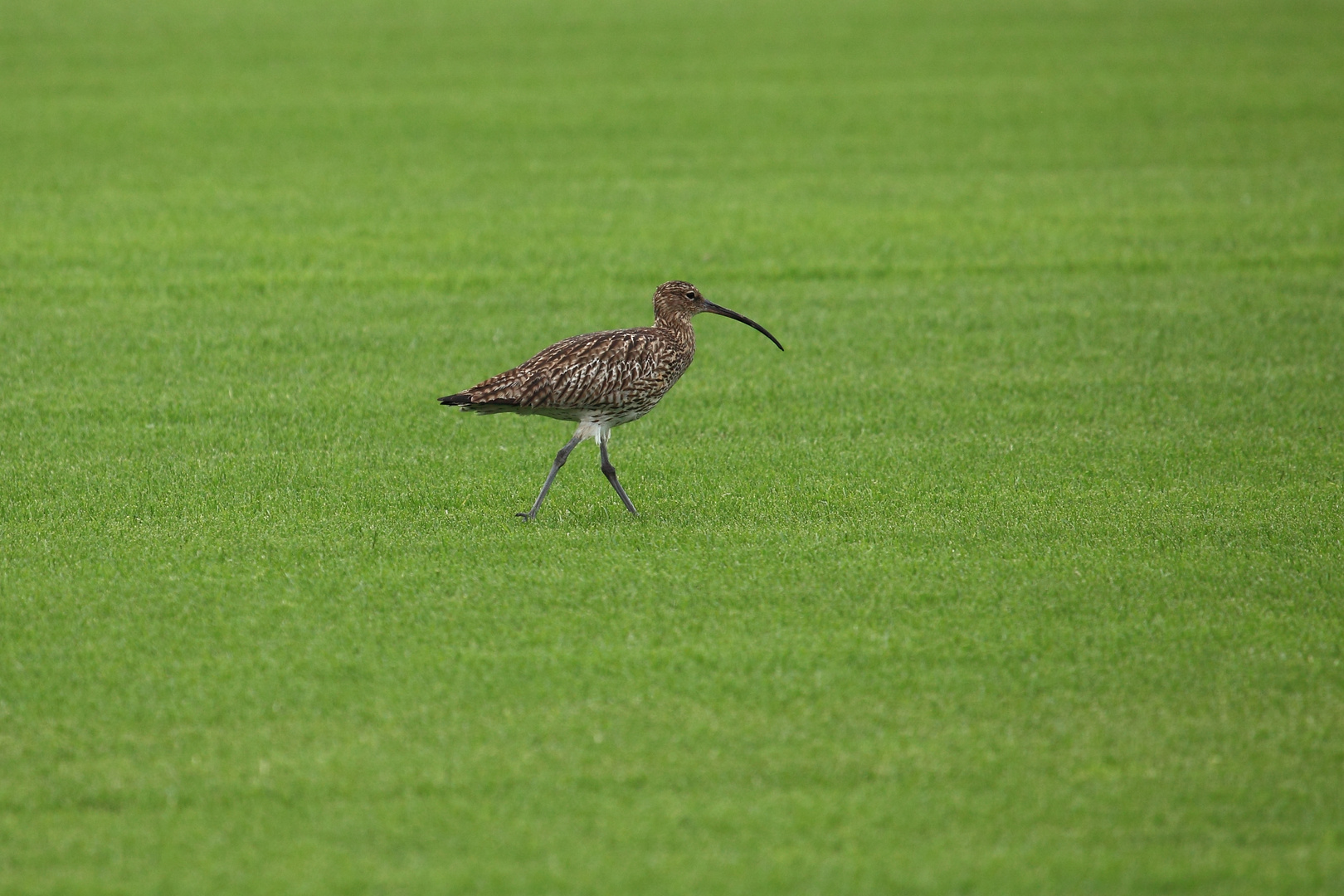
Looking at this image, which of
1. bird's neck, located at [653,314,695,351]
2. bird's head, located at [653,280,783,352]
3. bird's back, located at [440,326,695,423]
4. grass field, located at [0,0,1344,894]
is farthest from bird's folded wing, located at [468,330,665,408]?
grass field, located at [0,0,1344,894]

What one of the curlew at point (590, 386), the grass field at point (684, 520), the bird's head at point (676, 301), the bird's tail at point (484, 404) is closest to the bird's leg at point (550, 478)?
the curlew at point (590, 386)

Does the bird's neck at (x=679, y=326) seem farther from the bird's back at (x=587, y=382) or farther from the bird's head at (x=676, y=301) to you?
the bird's back at (x=587, y=382)

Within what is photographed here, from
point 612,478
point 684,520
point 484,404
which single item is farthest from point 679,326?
point 484,404

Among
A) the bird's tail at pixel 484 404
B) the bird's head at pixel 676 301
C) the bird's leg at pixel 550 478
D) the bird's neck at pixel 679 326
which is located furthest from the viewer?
the bird's head at pixel 676 301

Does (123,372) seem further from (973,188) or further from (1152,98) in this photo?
(1152,98)

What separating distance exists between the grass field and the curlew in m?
0.61

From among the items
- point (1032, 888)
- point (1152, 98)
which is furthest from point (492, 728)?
point (1152, 98)

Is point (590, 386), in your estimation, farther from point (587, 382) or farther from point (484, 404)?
point (484, 404)

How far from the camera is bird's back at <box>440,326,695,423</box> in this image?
9.27 m

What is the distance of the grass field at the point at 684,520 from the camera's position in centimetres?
594

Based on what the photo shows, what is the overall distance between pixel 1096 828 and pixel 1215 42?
100 ft

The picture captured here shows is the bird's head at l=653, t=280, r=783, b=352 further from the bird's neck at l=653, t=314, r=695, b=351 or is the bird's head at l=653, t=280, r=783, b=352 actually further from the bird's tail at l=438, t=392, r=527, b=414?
the bird's tail at l=438, t=392, r=527, b=414

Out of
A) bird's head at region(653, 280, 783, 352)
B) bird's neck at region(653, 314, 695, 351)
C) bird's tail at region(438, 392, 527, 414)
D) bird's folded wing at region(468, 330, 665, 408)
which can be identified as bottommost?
bird's tail at region(438, 392, 527, 414)

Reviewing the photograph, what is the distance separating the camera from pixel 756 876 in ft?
18.3
